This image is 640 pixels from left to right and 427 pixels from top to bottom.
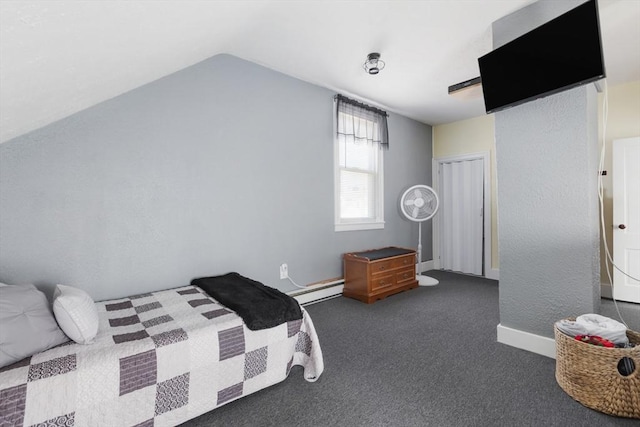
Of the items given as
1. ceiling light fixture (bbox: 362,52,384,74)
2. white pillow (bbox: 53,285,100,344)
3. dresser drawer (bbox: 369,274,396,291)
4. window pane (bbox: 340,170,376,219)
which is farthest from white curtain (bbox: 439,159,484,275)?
white pillow (bbox: 53,285,100,344)

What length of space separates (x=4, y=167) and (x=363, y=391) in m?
2.60

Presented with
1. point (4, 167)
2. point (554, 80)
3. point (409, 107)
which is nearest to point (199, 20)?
point (4, 167)

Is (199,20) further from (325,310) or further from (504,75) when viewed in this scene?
(325,310)

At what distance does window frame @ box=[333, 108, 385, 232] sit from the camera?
365cm

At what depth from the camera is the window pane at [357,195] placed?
12.6 feet

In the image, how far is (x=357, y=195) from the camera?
400 cm

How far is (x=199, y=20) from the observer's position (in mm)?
1660

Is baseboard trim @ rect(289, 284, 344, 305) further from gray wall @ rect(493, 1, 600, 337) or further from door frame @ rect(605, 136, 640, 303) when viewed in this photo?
door frame @ rect(605, 136, 640, 303)

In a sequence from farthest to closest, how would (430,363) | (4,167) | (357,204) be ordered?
(357,204)
(430,363)
(4,167)

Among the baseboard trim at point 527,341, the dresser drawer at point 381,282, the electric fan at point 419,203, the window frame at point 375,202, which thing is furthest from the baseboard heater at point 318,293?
the baseboard trim at point 527,341

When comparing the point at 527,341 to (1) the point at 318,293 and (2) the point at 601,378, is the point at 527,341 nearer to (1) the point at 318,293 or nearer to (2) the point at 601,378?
(2) the point at 601,378

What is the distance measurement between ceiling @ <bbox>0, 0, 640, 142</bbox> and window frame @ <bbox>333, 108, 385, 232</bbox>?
698 mm

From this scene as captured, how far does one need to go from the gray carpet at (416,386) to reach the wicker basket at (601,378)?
6 cm

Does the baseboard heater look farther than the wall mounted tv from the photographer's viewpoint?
Yes
